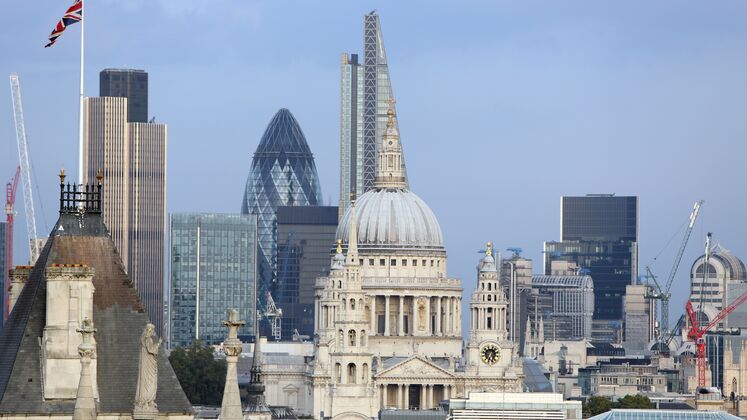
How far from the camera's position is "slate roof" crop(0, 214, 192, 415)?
180ft

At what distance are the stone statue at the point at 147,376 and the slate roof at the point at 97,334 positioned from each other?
6.60 ft

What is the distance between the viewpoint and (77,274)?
180ft

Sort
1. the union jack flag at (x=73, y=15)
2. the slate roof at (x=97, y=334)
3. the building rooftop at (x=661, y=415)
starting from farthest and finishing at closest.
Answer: the building rooftop at (x=661, y=415)
the union jack flag at (x=73, y=15)
the slate roof at (x=97, y=334)

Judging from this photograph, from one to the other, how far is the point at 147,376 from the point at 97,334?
12.0 feet

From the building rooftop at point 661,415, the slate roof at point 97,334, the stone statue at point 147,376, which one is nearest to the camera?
the stone statue at point 147,376

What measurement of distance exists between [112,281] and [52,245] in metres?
1.23

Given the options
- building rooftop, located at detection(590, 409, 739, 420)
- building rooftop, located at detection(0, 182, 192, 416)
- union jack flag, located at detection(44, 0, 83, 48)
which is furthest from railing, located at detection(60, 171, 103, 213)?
building rooftop, located at detection(590, 409, 739, 420)

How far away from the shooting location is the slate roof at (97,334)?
54.9 meters

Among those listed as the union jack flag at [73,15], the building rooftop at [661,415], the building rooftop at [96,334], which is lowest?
the building rooftop at [661,415]

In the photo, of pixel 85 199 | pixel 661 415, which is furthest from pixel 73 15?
pixel 661 415

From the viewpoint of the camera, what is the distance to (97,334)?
182ft

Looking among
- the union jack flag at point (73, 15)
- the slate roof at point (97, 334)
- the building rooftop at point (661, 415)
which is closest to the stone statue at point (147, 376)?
the slate roof at point (97, 334)

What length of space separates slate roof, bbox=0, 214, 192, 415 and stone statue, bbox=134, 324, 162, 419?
6.60 feet

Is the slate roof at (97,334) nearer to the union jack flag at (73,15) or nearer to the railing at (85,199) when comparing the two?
the railing at (85,199)
